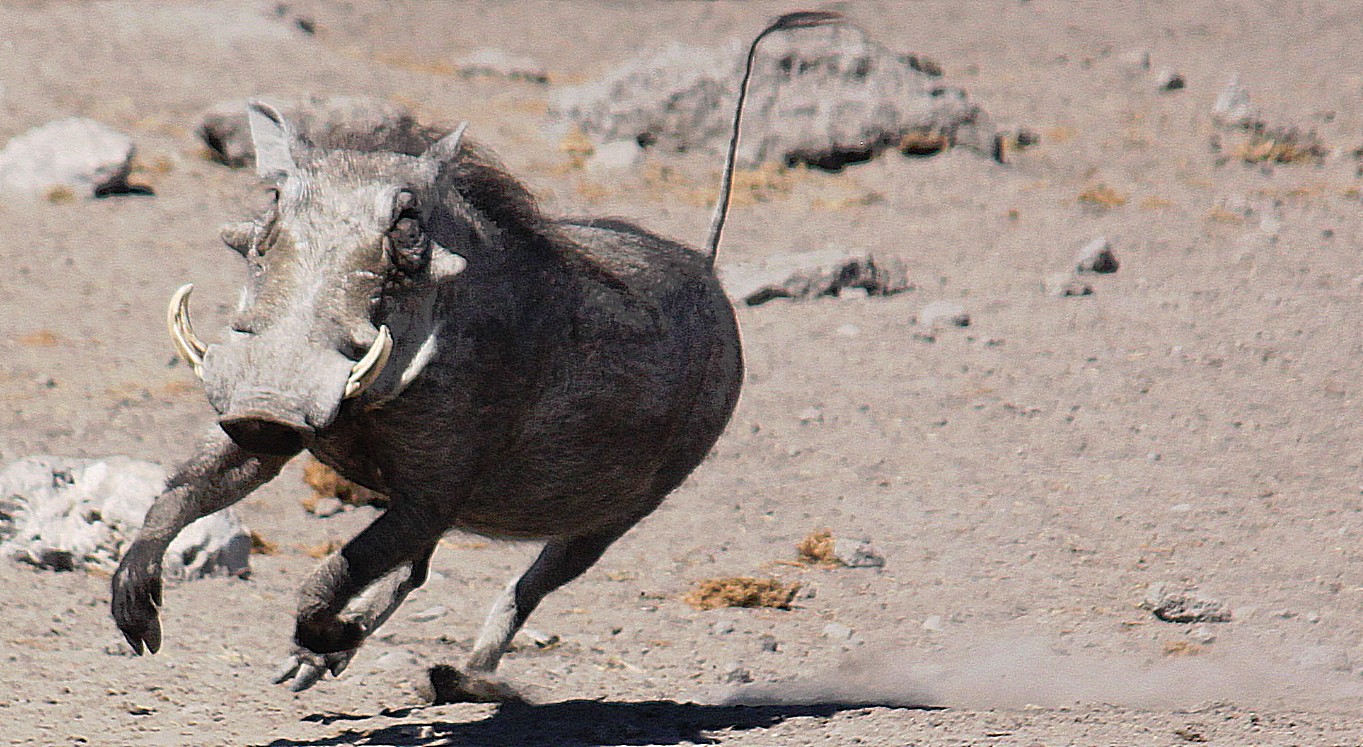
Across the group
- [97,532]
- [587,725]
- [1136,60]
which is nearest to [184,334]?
[587,725]

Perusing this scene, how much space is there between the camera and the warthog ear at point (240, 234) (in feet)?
10.7

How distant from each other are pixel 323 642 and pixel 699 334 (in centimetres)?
114

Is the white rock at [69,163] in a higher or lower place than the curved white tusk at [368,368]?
higher

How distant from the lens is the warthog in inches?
121

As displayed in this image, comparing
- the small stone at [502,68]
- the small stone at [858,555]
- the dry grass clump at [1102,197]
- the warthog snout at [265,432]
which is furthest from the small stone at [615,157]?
the warthog snout at [265,432]

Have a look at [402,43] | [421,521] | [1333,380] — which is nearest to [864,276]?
[1333,380]

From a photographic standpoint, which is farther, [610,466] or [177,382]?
[177,382]

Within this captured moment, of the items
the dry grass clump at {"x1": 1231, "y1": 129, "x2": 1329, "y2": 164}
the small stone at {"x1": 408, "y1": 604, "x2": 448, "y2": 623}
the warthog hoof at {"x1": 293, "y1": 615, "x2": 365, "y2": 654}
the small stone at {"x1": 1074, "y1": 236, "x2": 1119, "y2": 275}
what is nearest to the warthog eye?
the warthog hoof at {"x1": 293, "y1": 615, "x2": 365, "y2": 654}

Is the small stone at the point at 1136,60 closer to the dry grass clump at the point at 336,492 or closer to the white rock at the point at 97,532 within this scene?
the dry grass clump at the point at 336,492

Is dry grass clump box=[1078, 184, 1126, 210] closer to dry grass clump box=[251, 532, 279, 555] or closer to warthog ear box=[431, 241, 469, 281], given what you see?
dry grass clump box=[251, 532, 279, 555]

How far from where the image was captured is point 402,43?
43.0 ft

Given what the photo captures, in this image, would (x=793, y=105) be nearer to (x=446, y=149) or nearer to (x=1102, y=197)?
(x=1102, y=197)

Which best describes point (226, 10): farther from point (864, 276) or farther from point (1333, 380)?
point (1333, 380)

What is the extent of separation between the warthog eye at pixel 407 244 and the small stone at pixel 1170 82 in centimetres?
915
